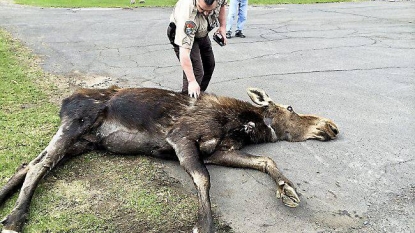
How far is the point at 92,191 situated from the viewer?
13.4 feet

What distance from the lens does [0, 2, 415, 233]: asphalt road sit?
392 cm

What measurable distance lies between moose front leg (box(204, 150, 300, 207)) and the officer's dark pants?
1041 mm

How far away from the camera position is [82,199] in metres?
3.94

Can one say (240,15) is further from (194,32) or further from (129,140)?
(129,140)

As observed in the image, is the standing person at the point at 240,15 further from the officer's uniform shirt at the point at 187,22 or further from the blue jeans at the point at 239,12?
the officer's uniform shirt at the point at 187,22

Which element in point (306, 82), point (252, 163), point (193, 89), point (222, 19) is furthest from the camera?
A: point (306, 82)

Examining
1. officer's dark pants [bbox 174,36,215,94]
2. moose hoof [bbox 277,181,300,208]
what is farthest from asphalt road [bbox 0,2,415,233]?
officer's dark pants [bbox 174,36,215,94]

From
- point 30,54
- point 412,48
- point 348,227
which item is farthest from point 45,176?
point 412,48

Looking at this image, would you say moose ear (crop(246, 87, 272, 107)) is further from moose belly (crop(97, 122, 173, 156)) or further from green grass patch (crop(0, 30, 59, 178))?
green grass patch (crop(0, 30, 59, 178))

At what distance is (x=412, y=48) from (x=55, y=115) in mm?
8493

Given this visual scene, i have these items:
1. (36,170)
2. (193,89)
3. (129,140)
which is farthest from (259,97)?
(36,170)

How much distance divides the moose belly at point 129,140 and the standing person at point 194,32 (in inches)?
27.0

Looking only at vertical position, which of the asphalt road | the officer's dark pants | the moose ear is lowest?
the asphalt road

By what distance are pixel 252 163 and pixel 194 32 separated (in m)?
Answer: 1.68
